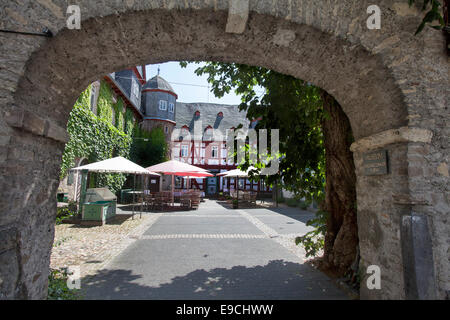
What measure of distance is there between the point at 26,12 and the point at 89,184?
10.7 m

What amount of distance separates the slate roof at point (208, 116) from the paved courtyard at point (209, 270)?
19117mm

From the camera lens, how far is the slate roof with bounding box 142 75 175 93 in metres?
20.4

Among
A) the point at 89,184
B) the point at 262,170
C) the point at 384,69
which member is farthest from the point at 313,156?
the point at 89,184

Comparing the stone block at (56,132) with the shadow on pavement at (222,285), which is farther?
the shadow on pavement at (222,285)

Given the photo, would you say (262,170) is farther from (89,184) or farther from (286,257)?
(89,184)

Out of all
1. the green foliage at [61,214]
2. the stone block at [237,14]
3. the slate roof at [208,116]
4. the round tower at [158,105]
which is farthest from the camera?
the slate roof at [208,116]

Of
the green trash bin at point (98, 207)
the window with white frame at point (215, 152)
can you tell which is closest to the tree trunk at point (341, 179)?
the green trash bin at point (98, 207)

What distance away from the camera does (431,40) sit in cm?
257

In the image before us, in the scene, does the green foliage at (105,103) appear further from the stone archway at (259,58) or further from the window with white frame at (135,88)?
the stone archway at (259,58)

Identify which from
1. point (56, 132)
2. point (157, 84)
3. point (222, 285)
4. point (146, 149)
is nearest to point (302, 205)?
point (222, 285)

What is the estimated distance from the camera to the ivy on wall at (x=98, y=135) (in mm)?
9461

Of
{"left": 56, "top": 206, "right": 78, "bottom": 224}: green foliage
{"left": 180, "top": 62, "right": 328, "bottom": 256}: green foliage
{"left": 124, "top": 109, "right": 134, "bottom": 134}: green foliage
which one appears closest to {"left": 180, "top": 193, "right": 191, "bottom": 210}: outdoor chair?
{"left": 56, "top": 206, "right": 78, "bottom": 224}: green foliage

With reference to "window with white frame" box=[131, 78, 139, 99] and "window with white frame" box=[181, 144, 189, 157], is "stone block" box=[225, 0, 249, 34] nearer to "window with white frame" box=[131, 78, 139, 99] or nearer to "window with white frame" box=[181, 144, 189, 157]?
"window with white frame" box=[131, 78, 139, 99]

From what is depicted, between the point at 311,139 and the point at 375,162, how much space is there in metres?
2.13
